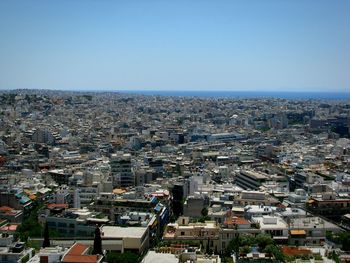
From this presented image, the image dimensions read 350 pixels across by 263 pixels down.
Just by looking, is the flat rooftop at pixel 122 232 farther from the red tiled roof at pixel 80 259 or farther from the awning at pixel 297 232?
the awning at pixel 297 232

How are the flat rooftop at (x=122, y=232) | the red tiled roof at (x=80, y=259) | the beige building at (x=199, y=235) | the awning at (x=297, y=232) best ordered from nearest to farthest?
1. the red tiled roof at (x=80, y=259)
2. the flat rooftop at (x=122, y=232)
3. the beige building at (x=199, y=235)
4. the awning at (x=297, y=232)

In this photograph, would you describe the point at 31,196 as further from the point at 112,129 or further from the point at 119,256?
the point at 112,129

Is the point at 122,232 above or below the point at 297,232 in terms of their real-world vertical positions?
above

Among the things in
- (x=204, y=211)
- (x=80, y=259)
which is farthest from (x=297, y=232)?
(x=80, y=259)

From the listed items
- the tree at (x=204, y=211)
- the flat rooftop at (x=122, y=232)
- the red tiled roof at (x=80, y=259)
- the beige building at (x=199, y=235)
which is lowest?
the tree at (x=204, y=211)

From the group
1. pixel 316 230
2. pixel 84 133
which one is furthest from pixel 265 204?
pixel 84 133

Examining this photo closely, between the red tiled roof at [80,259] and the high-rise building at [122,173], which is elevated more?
the red tiled roof at [80,259]

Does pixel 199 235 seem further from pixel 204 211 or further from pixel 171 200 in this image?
pixel 171 200

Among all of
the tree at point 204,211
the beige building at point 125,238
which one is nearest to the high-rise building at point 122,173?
the tree at point 204,211

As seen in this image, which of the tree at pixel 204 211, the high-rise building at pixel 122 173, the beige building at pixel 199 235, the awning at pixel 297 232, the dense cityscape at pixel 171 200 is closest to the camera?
the dense cityscape at pixel 171 200
